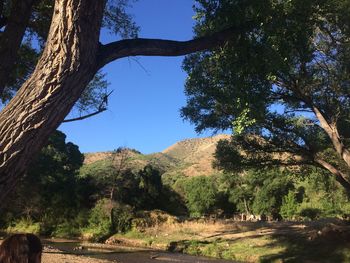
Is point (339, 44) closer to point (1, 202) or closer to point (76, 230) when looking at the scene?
point (1, 202)

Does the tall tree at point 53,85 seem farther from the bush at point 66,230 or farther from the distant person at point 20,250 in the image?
the bush at point 66,230

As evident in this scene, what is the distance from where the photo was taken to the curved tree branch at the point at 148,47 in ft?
15.4

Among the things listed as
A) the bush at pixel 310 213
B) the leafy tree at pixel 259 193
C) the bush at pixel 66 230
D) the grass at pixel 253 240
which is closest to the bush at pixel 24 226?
the bush at pixel 66 230

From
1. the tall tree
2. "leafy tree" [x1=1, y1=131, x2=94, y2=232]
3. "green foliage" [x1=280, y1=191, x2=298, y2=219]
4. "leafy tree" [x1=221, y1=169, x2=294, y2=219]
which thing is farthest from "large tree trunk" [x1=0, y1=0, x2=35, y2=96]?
"green foliage" [x1=280, y1=191, x2=298, y2=219]

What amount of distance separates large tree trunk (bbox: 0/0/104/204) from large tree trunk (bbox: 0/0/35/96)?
0.95 meters

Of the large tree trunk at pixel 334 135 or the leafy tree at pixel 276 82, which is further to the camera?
the large tree trunk at pixel 334 135

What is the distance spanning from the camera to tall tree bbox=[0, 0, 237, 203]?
12.3 feet

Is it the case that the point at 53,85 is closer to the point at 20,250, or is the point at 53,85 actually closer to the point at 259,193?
the point at 20,250

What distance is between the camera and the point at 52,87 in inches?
158

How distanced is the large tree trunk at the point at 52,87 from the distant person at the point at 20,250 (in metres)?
0.74

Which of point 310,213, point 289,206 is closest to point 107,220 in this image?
point 289,206

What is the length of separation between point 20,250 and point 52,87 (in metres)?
1.65

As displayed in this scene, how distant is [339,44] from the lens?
651 inches

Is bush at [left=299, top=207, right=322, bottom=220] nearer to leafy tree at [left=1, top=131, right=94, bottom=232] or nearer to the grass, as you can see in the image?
the grass
